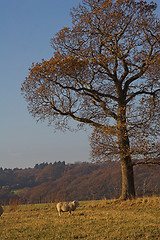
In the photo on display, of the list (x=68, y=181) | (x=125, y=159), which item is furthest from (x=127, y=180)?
(x=68, y=181)

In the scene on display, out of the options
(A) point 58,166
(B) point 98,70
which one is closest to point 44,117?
(B) point 98,70

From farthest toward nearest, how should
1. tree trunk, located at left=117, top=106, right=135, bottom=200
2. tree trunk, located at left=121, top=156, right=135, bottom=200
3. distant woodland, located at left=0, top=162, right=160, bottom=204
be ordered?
distant woodland, located at left=0, top=162, right=160, bottom=204 < tree trunk, located at left=121, top=156, right=135, bottom=200 < tree trunk, located at left=117, top=106, right=135, bottom=200

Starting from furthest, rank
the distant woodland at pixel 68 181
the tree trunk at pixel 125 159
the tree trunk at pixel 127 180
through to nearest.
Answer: the distant woodland at pixel 68 181 → the tree trunk at pixel 127 180 → the tree trunk at pixel 125 159

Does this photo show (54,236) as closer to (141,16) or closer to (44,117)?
(44,117)

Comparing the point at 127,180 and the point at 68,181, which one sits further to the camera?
the point at 68,181

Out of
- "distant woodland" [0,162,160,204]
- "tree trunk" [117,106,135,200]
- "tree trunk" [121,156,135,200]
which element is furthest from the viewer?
"distant woodland" [0,162,160,204]

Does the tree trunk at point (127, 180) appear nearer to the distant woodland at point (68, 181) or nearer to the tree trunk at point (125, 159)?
the tree trunk at point (125, 159)

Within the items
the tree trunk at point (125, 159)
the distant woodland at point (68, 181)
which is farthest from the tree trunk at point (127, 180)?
the distant woodland at point (68, 181)

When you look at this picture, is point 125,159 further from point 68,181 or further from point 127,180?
point 68,181

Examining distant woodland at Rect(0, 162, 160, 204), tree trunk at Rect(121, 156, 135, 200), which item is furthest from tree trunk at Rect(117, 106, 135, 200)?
distant woodland at Rect(0, 162, 160, 204)

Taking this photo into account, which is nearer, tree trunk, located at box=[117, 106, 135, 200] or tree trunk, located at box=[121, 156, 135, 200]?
tree trunk, located at box=[117, 106, 135, 200]

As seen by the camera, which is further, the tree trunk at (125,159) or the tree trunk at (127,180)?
the tree trunk at (127,180)

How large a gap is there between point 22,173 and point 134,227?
2440 inches

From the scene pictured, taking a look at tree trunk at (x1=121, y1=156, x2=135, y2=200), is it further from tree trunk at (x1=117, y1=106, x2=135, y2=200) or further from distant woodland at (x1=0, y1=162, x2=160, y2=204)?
distant woodland at (x1=0, y1=162, x2=160, y2=204)
